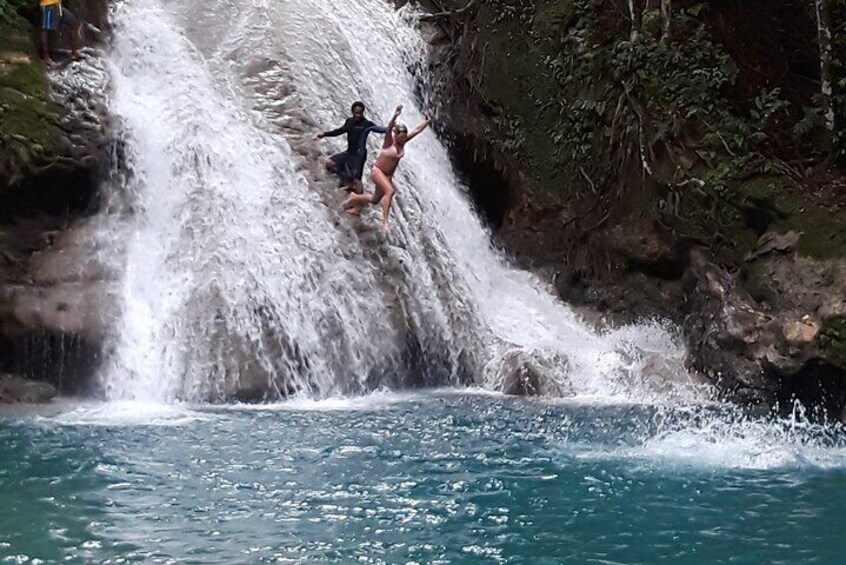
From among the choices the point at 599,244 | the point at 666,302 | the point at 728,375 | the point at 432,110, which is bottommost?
the point at 728,375

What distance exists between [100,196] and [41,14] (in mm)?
2601

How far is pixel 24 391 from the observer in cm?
1025

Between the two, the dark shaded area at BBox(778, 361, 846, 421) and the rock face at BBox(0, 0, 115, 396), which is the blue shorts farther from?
the dark shaded area at BBox(778, 361, 846, 421)

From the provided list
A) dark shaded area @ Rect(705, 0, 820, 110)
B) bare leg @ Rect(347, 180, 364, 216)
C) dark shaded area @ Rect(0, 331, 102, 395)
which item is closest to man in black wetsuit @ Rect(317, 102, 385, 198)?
bare leg @ Rect(347, 180, 364, 216)

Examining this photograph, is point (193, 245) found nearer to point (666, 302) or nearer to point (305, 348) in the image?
point (305, 348)

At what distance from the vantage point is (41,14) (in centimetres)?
1254

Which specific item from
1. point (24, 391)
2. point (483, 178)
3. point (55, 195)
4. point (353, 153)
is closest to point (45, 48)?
point (55, 195)

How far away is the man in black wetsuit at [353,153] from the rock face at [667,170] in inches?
124

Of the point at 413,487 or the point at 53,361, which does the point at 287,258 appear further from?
the point at 413,487

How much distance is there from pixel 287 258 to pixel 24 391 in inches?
133

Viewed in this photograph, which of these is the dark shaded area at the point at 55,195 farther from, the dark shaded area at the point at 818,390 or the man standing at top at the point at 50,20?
the dark shaded area at the point at 818,390

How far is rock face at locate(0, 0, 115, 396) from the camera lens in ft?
34.5

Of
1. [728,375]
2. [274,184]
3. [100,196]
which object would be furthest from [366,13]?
[728,375]

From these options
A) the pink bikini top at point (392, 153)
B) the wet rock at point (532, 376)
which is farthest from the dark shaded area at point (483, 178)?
the wet rock at point (532, 376)
